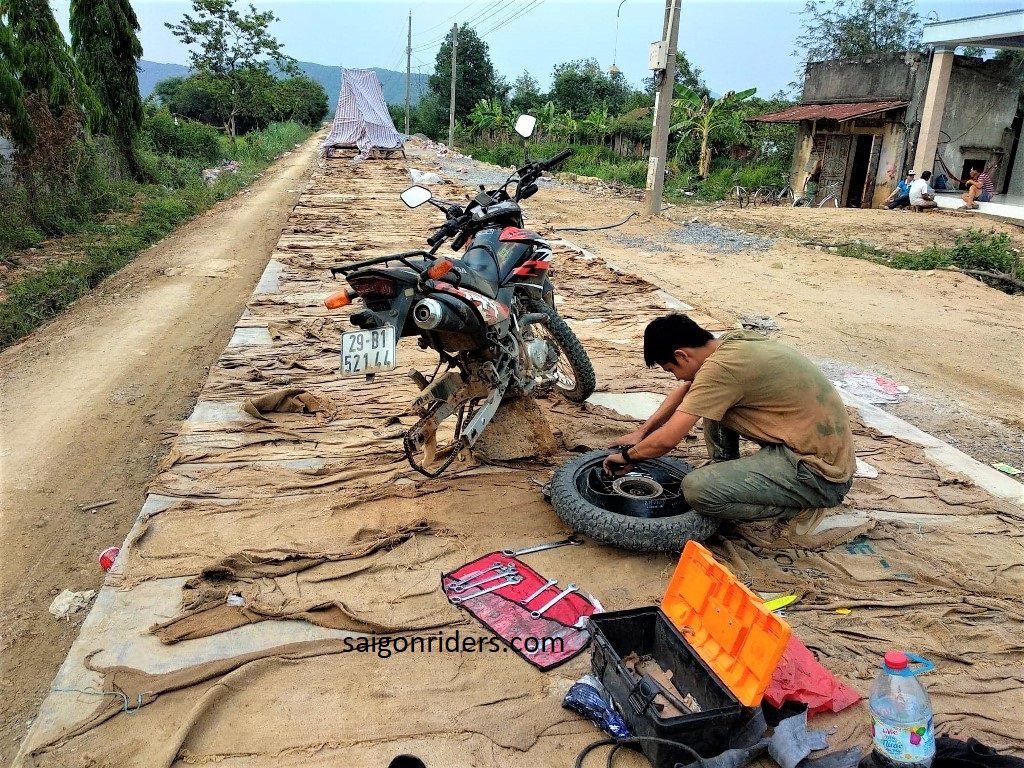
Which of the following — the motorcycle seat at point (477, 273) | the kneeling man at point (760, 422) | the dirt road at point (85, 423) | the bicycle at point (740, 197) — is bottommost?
the dirt road at point (85, 423)

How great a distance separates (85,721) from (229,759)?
569 mm

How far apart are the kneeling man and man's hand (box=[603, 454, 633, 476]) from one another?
21 cm

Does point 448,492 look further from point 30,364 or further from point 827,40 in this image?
point 827,40

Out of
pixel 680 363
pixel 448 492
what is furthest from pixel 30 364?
pixel 680 363

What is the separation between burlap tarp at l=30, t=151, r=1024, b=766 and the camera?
7.84 feet

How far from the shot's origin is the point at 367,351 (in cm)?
326

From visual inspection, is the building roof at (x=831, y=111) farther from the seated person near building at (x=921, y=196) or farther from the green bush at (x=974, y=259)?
the green bush at (x=974, y=259)

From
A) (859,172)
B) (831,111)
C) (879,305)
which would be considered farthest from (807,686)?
(859,172)

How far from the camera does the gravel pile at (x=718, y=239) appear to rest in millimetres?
12570

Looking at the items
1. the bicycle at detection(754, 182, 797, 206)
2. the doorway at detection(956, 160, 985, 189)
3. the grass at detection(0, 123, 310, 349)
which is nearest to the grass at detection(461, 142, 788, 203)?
the bicycle at detection(754, 182, 797, 206)

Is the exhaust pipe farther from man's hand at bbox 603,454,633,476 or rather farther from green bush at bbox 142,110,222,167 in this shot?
green bush at bbox 142,110,222,167

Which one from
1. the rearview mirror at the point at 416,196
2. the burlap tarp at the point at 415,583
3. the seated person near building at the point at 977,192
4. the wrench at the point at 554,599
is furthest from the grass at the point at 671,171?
the wrench at the point at 554,599

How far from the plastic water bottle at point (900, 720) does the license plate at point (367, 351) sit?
227cm

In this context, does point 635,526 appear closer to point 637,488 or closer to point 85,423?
point 637,488
